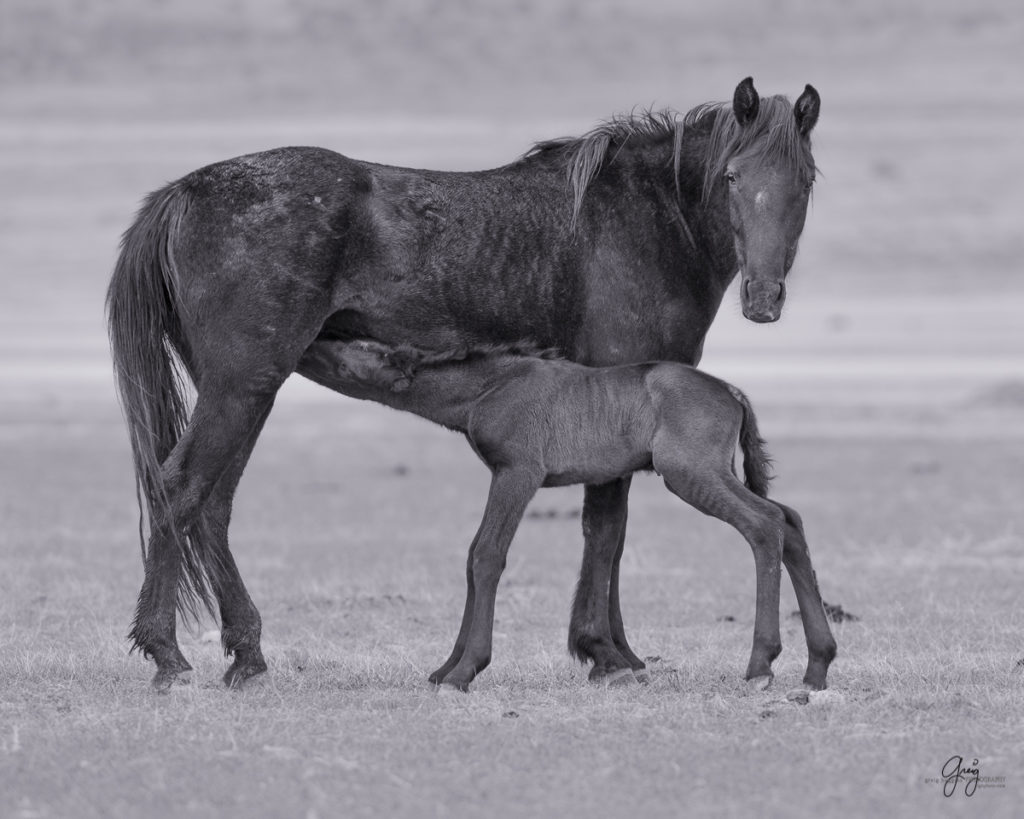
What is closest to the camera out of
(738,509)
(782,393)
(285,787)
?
(285,787)

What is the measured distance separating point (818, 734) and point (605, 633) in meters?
1.84

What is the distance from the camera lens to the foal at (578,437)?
303 inches

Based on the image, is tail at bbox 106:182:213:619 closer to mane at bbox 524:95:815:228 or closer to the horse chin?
mane at bbox 524:95:815:228

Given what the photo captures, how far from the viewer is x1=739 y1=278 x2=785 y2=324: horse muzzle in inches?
301

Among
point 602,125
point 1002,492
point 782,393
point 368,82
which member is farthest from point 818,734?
point 368,82

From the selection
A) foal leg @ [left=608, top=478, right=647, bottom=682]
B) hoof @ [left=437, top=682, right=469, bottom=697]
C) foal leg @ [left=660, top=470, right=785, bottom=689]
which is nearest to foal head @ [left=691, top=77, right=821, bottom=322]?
foal leg @ [left=660, top=470, right=785, bottom=689]

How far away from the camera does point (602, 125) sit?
8.52m

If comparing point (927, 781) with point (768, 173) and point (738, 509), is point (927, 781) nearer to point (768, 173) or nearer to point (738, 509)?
point (738, 509)

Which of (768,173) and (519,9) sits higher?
(519,9)

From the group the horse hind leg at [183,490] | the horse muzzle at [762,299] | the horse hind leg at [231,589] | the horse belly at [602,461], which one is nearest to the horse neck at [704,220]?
the horse muzzle at [762,299]

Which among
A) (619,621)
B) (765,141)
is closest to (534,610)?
(619,621)

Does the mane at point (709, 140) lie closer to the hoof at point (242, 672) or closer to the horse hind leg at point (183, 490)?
the horse hind leg at point (183, 490)

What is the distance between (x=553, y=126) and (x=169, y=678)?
8367 centimetres

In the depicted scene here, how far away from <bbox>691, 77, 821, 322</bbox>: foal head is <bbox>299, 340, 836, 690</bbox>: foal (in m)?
0.54
